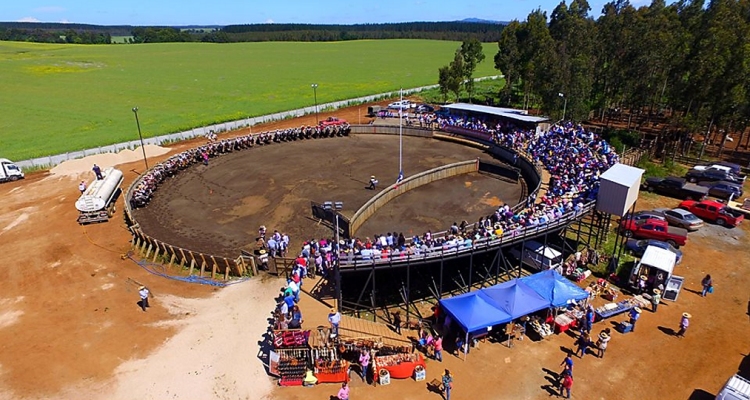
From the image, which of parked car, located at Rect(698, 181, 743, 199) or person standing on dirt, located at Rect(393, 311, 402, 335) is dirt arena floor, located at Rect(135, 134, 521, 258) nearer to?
person standing on dirt, located at Rect(393, 311, 402, 335)

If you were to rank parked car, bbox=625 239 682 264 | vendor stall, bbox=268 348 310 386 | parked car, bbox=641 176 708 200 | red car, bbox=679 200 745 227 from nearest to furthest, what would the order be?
vendor stall, bbox=268 348 310 386 → parked car, bbox=625 239 682 264 → red car, bbox=679 200 745 227 → parked car, bbox=641 176 708 200

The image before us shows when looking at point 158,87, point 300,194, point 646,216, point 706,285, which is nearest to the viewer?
point 706,285

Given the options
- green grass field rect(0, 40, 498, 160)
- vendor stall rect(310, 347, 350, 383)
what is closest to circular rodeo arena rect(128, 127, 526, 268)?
vendor stall rect(310, 347, 350, 383)

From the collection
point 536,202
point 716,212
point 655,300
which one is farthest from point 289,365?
point 716,212

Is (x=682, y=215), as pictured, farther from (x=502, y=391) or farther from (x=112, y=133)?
(x=112, y=133)

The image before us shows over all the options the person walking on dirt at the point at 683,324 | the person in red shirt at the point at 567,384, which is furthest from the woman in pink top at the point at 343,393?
the person walking on dirt at the point at 683,324

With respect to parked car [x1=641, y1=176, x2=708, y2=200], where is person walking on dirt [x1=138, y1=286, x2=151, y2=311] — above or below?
below

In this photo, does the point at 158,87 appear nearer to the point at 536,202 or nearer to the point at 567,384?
the point at 536,202

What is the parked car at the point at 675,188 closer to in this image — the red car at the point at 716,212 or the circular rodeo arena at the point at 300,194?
the red car at the point at 716,212
